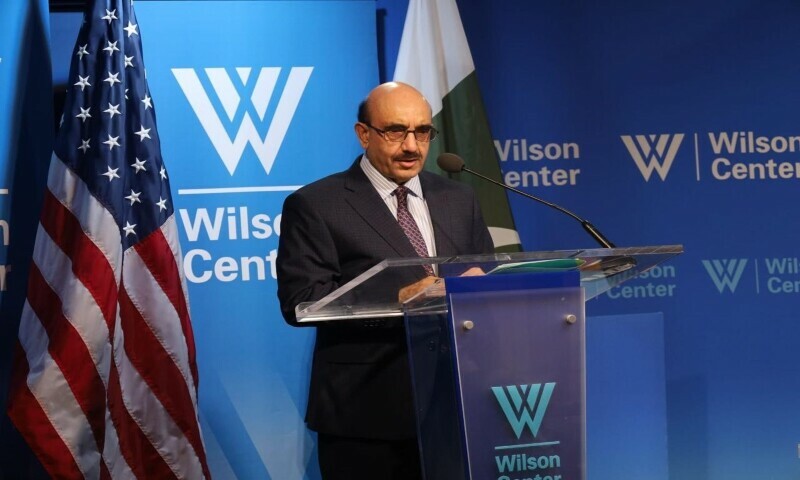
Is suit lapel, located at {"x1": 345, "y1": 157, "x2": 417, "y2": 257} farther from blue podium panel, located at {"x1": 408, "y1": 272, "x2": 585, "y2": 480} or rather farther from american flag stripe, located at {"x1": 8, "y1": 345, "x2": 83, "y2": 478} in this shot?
american flag stripe, located at {"x1": 8, "y1": 345, "x2": 83, "y2": 478}

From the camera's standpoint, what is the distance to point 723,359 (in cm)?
456

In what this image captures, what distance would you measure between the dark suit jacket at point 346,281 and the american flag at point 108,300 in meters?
1.06

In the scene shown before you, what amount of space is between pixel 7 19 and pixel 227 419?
1.78 metres

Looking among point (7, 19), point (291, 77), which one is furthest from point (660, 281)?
point (7, 19)

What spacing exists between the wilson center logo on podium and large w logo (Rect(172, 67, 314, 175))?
7.43ft

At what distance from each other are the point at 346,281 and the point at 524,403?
0.80m

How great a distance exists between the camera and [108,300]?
358 cm

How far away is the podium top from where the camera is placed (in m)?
2.03

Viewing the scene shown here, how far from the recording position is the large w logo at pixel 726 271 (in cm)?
457

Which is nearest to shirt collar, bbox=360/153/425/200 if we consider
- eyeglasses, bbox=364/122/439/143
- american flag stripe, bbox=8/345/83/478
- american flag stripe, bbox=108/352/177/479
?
eyeglasses, bbox=364/122/439/143

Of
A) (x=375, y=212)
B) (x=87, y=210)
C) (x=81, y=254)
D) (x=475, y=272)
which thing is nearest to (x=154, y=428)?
(x=81, y=254)

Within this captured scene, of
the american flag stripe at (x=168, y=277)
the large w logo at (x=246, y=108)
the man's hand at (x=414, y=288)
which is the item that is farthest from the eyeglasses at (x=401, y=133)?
the large w logo at (x=246, y=108)

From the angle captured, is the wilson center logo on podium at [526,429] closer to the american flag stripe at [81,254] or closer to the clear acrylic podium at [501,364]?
the clear acrylic podium at [501,364]

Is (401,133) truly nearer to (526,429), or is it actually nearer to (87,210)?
(526,429)
